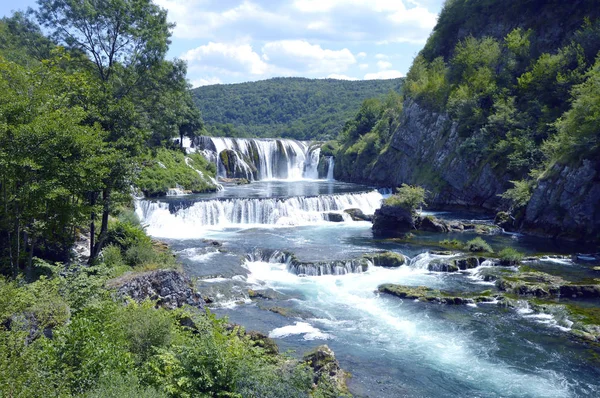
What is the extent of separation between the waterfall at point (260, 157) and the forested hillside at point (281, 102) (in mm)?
50927

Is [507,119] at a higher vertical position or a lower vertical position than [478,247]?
higher

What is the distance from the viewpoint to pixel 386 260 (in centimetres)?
2344

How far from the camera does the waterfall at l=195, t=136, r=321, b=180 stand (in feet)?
199

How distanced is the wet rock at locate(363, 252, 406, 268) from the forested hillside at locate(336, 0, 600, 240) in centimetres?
1222

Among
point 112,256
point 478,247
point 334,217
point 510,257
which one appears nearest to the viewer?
point 112,256

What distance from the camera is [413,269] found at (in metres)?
23.1

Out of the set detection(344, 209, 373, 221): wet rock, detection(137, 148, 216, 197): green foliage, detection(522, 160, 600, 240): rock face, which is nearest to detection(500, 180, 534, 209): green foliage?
detection(522, 160, 600, 240): rock face

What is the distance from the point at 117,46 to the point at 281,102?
133m

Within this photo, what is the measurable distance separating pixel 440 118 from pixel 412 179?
6.94m

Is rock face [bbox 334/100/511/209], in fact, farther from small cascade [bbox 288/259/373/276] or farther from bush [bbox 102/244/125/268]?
bush [bbox 102/244/125/268]

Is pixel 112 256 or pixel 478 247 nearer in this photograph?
pixel 112 256

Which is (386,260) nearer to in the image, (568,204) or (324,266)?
(324,266)

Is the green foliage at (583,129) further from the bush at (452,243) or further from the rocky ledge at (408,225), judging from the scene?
the bush at (452,243)

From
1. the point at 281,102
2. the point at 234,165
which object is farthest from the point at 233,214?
the point at 281,102
